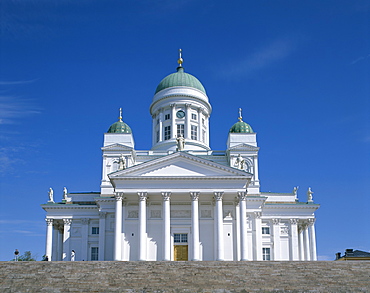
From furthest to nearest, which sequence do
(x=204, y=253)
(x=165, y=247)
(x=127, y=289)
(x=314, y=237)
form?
(x=314, y=237) < (x=204, y=253) < (x=165, y=247) < (x=127, y=289)

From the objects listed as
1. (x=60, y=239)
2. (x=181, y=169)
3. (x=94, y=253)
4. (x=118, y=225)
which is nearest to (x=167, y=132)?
(x=181, y=169)

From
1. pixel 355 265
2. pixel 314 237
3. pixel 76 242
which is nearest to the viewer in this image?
pixel 355 265

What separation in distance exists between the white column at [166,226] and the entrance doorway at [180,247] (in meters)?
2.36

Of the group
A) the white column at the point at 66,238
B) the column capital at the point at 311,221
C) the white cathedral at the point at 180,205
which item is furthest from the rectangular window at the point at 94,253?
the column capital at the point at 311,221

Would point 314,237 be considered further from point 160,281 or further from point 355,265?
point 160,281

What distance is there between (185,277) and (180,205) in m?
17.7

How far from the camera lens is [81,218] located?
53.0 m

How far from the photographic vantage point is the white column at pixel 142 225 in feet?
141

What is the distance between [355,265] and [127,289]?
1482 centimetres

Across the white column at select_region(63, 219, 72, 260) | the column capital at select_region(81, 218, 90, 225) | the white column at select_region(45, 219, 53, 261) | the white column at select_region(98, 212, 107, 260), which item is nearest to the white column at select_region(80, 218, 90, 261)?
the column capital at select_region(81, 218, 90, 225)

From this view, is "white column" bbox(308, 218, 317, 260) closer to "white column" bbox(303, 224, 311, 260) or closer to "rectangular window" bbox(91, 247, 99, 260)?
"white column" bbox(303, 224, 311, 260)

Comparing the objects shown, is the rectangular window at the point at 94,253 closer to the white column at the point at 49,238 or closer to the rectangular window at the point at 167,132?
the white column at the point at 49,238

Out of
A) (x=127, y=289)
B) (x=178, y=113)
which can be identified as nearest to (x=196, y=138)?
(x=178, y=113)

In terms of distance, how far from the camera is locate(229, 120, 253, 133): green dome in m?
58.0
